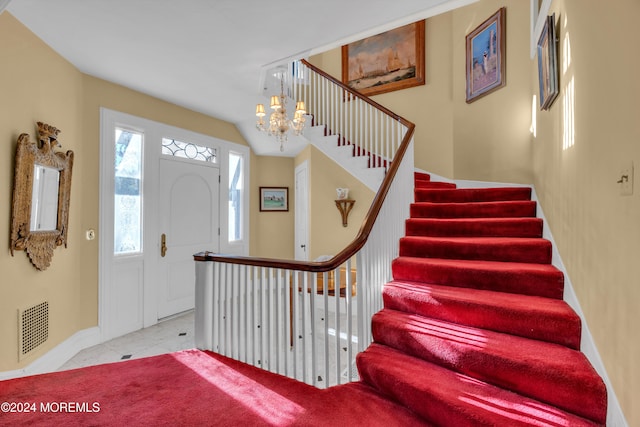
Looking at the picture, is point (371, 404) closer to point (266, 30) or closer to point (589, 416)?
point (589, 416)

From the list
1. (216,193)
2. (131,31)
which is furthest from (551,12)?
(216,193)

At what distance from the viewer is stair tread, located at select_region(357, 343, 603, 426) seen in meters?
1.24

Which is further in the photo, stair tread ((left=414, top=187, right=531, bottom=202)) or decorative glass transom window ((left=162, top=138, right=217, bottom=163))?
decorative glass transom window ((left=162, top=138, right=217, bottom=163))

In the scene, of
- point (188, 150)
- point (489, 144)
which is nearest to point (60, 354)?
point (188, 150)

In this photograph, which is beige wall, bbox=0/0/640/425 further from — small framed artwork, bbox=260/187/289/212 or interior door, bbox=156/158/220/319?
interior door, bbox=156/158/220/319

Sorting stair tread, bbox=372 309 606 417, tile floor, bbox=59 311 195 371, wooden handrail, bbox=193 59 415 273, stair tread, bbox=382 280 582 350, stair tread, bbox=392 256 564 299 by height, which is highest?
wooden handrail, bbox=193 59 415 273

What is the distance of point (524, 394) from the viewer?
1.38 meters

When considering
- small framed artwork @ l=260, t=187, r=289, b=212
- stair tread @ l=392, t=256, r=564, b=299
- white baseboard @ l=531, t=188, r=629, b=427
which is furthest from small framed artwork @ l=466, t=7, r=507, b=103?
small framed artwork @ l=260, t=187, r=289, b=212

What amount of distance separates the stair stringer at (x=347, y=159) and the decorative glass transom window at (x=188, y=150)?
150cm

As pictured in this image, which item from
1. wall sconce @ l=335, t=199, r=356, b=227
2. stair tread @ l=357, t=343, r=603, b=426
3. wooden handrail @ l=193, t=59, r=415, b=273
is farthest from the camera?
wall sconce @ l=335, t=199, r=356, b=227

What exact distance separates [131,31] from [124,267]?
2497mm

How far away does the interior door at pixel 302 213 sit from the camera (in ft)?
17.4

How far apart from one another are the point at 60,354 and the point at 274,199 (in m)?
3.61

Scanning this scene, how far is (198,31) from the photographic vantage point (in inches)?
99.5
